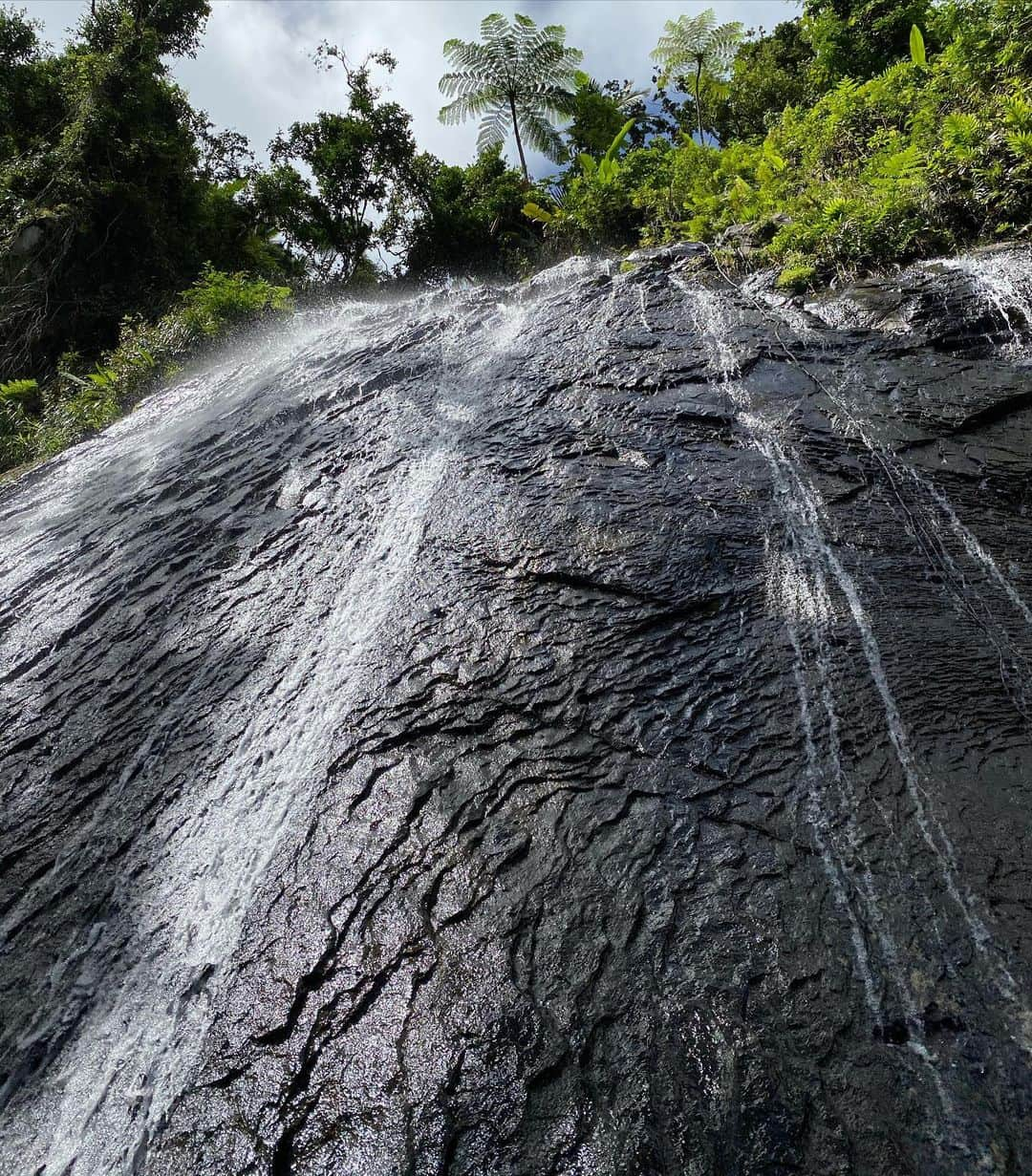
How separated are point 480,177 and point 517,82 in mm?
2889

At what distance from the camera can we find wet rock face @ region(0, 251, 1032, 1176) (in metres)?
2.28

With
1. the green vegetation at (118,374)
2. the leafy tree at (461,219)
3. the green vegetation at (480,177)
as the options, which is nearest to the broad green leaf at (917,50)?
the green vegetation at (480,177)

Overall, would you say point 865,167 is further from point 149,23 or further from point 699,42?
point 149,23

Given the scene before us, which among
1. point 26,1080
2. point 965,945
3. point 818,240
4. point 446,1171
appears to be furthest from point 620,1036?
point 818,240

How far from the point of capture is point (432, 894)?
2.86 meters

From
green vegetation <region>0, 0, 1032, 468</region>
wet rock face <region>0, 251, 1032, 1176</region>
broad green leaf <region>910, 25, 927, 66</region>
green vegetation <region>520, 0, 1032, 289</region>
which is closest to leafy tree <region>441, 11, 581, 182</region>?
green vegetation <region>0, 0, 1032, 468</region>

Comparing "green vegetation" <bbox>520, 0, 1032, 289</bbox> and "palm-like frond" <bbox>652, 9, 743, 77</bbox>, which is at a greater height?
"palm-like frond" <bbox>652, 9, 743, 77</bbox>

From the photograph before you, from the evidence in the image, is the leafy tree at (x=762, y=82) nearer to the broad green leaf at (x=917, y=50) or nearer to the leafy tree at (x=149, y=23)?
the broad green leaf at (x=917, y=50)

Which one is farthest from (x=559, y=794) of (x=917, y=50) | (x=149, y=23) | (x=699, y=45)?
(x=149, y=23)

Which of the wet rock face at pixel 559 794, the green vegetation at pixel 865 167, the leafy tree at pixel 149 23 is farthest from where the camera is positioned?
the leafy tree at pixel 149 23

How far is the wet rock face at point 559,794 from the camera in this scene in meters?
2.28

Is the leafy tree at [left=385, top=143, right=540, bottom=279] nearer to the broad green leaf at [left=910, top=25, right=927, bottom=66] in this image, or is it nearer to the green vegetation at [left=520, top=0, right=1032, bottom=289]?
the green vegetation at [left=520, top=0, right=1032, bottom=289]

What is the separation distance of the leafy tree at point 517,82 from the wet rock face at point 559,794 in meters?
15.1

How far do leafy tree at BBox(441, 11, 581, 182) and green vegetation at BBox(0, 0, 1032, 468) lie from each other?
0.06 metres
